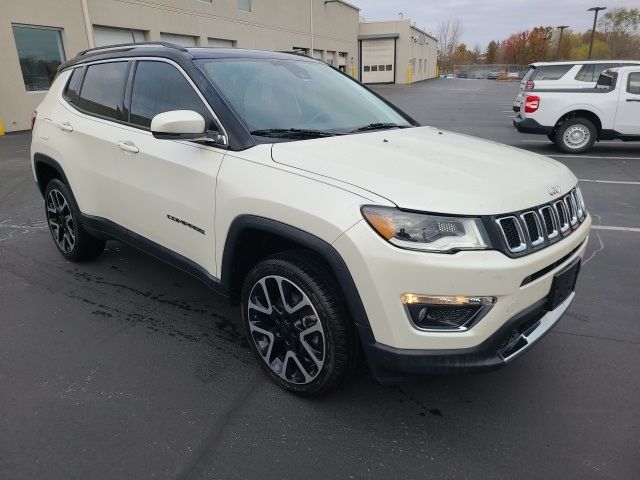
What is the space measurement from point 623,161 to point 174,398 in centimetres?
988

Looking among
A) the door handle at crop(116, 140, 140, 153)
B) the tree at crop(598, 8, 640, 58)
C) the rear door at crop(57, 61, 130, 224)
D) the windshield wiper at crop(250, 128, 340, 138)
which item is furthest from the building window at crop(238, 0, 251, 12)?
the tree at crop(598, 8, 640, 58)

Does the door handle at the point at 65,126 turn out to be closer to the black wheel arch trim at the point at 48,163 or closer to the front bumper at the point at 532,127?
the black wheel arch trim at the point at 48,163

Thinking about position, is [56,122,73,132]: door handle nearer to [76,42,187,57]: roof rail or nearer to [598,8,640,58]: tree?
[76,42,187,57]: roof rail

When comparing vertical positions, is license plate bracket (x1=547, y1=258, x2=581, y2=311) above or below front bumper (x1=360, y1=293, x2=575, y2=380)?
above

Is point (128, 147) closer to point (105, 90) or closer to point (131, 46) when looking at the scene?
point (105, 90)

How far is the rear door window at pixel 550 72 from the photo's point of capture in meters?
10.9

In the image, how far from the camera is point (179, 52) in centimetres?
311

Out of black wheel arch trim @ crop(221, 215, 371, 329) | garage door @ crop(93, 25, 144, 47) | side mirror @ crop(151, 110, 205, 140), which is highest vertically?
garage door @ crop(93, 25, 144, 47)

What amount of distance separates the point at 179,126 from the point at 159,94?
0.82 metres

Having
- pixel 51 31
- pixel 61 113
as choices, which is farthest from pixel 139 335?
pixel 51 31

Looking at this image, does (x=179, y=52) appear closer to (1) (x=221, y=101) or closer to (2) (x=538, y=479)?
(1) (x=221, y=101)

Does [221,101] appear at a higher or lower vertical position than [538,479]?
higher

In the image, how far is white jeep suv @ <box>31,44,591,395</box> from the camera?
6.74 ft

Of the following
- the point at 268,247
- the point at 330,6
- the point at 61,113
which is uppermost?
the point at 330,6
